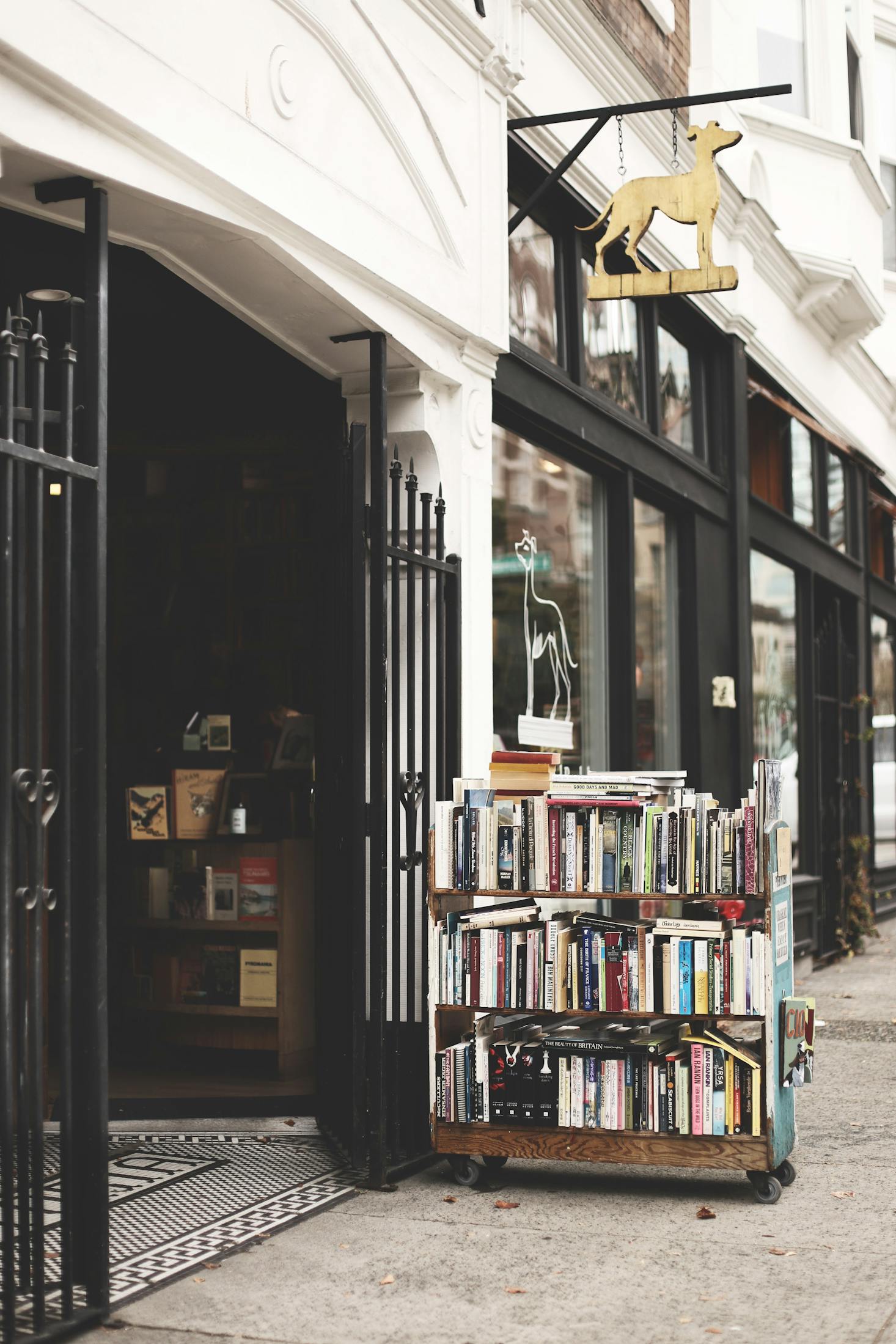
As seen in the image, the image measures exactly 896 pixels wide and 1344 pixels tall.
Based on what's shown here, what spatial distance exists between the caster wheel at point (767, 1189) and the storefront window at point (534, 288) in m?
4.08

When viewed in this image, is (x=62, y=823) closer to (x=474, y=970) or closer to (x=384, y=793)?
(x=384, y=793)

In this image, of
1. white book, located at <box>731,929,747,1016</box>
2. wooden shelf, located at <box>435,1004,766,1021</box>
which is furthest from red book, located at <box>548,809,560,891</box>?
white book, located at <box>731,929,747,1016</box>

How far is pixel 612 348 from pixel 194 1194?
17.9 feet

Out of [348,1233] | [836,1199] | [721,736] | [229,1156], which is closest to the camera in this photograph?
[348,1233]

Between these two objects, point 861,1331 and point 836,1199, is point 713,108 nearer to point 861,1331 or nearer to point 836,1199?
point 836,1199

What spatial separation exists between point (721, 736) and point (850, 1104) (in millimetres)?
3706

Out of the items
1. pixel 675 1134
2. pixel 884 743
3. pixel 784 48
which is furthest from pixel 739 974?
pixel 884 743

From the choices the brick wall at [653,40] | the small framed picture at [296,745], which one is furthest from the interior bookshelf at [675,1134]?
the brick wall at [653,40]

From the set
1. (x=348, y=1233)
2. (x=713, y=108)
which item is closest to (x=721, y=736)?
(x=713, y=108)

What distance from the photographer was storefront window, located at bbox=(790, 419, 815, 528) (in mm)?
12602

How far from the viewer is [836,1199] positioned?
5402mm

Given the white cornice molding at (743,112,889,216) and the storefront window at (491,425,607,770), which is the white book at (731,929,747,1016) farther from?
the white cornice molding at (743,112,889,216)

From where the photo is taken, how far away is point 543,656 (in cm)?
793

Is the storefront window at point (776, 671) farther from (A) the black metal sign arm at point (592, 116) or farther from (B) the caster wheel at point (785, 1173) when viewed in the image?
(B) the caster wheel at point (785, 1173)
